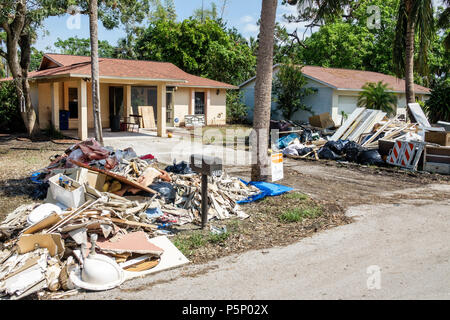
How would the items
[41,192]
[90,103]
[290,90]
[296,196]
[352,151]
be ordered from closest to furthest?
[41,192]
[296,196]
[352,151]
[90,103]
[290,90]

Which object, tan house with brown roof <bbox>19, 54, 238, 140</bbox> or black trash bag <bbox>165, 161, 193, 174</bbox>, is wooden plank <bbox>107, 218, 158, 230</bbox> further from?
tan house with brown roof <bbox>19, 54, 238, 140</bbox>

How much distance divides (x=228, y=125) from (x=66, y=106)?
10.3m

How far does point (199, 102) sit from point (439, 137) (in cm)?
1587

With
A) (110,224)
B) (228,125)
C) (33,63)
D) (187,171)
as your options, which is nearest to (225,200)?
(187,171)

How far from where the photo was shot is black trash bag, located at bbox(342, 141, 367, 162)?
48.2ft

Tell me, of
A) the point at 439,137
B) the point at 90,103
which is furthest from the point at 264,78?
the point at 90,103

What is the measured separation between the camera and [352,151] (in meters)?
14.8

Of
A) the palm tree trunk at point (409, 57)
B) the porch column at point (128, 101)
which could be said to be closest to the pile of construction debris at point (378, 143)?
the palm tree trunk at point (409, 57)

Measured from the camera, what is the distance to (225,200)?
8.23m

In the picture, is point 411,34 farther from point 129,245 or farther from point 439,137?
point 129,245

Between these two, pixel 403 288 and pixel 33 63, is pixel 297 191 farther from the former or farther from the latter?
pixel 33 63

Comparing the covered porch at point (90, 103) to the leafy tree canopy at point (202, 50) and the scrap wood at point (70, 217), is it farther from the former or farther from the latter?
the scrap wood at point (70, 217)

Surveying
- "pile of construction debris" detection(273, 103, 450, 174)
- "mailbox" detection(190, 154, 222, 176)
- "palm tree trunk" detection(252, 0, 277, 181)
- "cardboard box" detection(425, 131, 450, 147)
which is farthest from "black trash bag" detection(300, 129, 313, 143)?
"mailbox" detection(190, 154, 222, 176)

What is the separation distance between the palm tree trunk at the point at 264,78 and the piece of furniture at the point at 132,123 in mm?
13945
